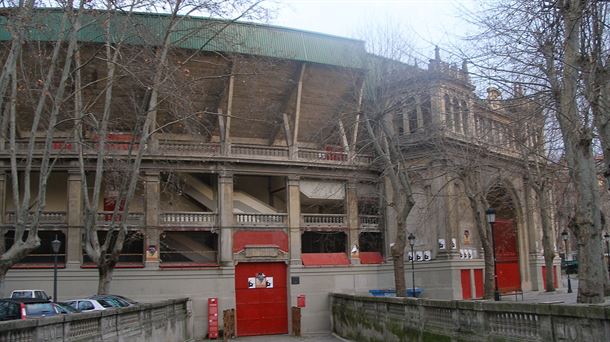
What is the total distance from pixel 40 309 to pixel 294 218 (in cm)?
1971

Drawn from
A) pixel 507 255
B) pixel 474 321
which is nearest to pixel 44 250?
pixel 474 321

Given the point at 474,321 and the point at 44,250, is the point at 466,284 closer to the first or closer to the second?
the point at 474,321

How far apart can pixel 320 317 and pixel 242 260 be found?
5482 millimetres

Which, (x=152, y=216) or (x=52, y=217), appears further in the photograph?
(x=152, y=216)

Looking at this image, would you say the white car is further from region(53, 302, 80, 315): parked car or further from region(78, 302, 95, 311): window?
region(53, 302, 80, 315): parked car

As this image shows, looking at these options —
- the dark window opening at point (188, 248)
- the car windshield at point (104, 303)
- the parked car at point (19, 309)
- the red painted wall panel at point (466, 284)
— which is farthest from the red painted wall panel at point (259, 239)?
the parked car at point (19, 309)

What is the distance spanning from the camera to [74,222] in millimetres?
31859

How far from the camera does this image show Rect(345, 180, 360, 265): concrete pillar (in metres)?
36.8

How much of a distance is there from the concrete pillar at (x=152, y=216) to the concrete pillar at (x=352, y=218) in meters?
11.5

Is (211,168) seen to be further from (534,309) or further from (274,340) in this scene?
(534,309)

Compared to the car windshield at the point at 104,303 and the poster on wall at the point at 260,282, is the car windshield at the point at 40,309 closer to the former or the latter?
the car windshield at the point at 104,303

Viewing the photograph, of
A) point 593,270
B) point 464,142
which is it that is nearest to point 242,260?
point 464,142

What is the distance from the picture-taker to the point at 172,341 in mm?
26266

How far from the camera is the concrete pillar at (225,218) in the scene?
110 feet
